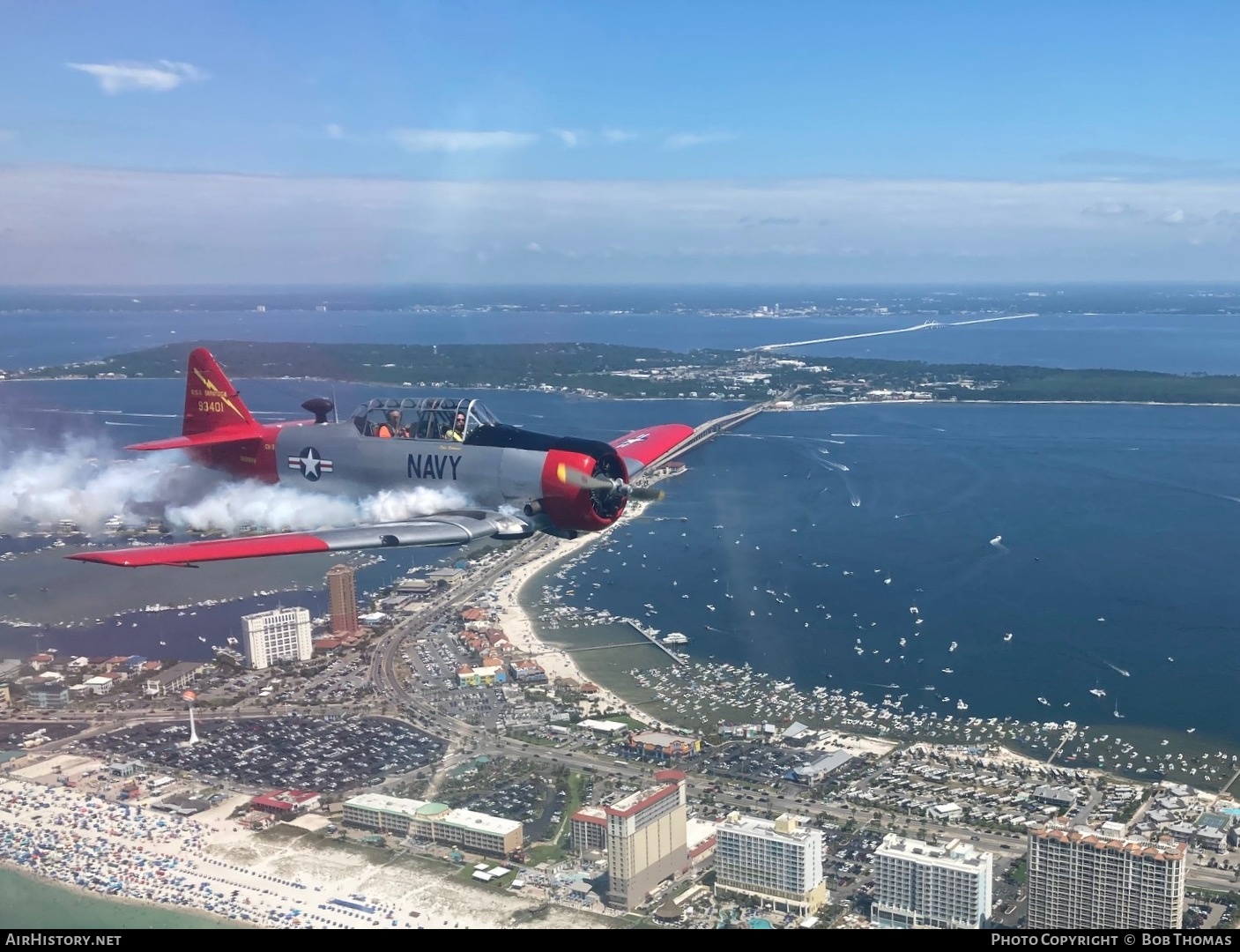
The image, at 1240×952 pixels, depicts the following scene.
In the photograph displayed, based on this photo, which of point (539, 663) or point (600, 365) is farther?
point (600, 365)

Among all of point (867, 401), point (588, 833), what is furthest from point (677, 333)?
point (588, 833)

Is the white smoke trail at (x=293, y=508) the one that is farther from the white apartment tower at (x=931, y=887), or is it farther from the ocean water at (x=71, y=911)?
the white apartment tower at (x=931, y=887)

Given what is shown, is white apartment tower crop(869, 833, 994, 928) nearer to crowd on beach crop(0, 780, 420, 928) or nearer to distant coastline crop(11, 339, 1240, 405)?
crowd on beach crop(0, 780, 420, 928)

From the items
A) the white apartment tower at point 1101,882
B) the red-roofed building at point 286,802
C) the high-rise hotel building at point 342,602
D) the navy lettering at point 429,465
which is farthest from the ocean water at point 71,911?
the high-rise hotel building at point 342,602

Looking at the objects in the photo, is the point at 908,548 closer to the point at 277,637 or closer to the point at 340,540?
the point at 277,637

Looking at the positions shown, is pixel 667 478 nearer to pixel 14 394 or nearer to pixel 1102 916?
pixel 14 394

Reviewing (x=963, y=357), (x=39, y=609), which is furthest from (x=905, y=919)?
(x=963, y=357)

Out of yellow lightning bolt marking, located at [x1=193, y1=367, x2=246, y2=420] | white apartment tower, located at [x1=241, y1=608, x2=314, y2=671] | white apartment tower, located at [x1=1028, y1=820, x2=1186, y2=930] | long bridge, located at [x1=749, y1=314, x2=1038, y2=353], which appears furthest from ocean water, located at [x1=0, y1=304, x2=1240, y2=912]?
long bridge, located at [x1=749, y1=314, x2=1038, y2=353]
